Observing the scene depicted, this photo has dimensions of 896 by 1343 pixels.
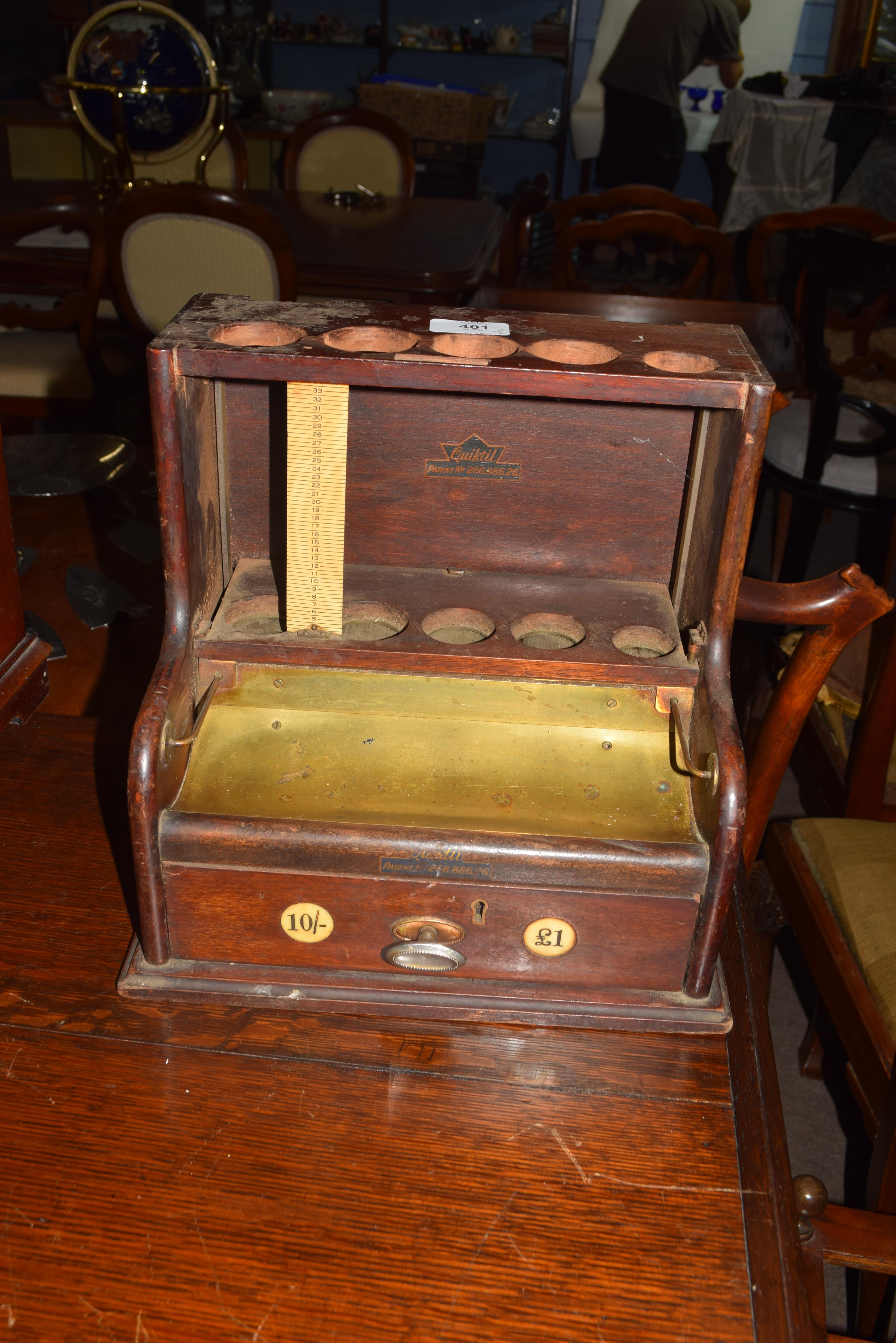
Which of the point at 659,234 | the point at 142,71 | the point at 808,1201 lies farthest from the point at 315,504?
the point at 142,71

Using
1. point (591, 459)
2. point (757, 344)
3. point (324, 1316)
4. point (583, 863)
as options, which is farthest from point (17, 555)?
point (757, 344)

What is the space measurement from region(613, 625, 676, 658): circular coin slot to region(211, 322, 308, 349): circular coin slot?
0.39m

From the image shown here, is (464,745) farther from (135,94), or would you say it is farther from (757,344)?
(135,94)

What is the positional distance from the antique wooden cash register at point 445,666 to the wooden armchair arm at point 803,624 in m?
0.09

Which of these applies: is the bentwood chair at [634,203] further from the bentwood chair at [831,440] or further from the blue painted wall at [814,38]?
the blue painted wall at [814,38]

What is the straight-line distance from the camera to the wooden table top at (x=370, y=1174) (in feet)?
2.27

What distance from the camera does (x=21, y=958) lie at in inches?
36.6

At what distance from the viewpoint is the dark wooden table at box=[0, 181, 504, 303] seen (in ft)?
8.85

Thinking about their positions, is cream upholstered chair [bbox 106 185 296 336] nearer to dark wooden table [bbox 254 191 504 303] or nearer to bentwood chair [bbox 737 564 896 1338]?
dark wooden table [bbox 254 191 504 303]

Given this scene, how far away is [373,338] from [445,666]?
0.28 metres

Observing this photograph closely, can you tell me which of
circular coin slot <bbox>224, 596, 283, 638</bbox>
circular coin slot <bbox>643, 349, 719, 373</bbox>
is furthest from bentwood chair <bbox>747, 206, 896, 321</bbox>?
circular coin slot <bbox>224, 596, 283, 638</bbox>

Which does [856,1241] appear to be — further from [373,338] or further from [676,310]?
[676,310]

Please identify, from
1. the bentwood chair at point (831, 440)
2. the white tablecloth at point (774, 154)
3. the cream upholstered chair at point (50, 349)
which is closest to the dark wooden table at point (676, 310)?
the bentwood chair at point (831, 440)

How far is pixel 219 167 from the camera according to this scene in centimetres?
393
